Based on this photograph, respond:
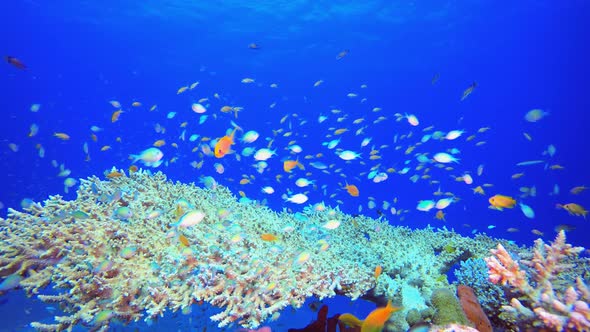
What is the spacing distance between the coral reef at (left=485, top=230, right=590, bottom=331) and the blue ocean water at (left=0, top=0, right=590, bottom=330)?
21.6 m

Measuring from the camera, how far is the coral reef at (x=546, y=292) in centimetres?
262

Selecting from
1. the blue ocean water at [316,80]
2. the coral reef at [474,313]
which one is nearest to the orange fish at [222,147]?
the coral reef at [474,313]

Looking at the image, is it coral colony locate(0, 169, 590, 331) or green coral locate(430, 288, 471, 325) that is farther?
coral colony locate(0, 169, 590, 331)

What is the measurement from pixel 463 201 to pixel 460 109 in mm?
16933

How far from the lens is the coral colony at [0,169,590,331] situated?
134 inches

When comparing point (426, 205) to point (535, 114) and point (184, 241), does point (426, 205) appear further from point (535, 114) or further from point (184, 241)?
point (184, 241)

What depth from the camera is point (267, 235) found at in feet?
17.1

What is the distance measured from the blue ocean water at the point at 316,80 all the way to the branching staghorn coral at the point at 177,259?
770 inches

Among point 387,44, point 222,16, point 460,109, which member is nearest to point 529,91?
point 460,109

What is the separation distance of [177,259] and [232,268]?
0.73 meters

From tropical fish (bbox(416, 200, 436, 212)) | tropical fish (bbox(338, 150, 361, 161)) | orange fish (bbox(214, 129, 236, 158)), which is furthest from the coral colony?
tropical fish (bbox(338, 150, 361, 161))

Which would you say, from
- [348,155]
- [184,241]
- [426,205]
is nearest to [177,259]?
[184,241]

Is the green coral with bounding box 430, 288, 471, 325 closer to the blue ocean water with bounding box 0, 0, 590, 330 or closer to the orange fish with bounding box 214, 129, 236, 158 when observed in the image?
the orange fish with bounding box 214, 129, 236, 158

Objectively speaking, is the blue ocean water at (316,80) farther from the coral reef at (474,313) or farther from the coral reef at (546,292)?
the coral reef at (546,292)
